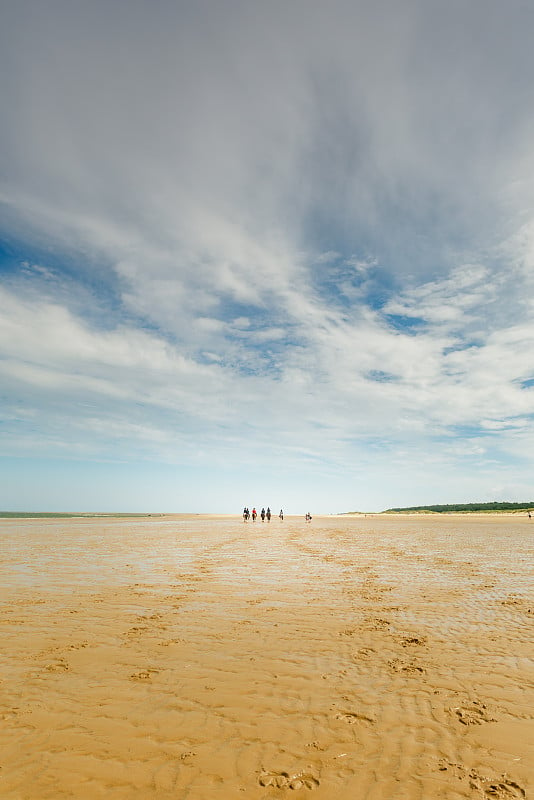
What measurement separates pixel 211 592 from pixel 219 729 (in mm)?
8174

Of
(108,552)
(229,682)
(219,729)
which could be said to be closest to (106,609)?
(229,682)

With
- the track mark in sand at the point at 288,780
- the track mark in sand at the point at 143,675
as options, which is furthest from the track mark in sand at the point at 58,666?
the track mark in sand at the point at 288,780

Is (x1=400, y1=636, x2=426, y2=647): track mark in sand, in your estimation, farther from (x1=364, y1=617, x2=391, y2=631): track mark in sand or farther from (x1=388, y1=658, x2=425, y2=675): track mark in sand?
(x1=388, y1=658, x2=425, y2=675): track mark in sand

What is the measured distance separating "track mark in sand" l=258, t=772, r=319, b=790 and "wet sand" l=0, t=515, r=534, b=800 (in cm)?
2

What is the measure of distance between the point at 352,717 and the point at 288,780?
1.55m

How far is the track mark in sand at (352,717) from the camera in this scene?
548 cm

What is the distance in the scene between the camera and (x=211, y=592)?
1316 centimetres

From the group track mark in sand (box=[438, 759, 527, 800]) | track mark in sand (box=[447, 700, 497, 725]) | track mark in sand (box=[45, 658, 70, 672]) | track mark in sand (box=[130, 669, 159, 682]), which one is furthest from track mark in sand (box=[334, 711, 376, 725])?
track mark in sand (box=[45, 658, 70, 672])

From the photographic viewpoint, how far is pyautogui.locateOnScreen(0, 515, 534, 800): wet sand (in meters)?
4.41

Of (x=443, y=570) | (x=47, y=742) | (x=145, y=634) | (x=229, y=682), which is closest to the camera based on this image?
(x=47, y=742)

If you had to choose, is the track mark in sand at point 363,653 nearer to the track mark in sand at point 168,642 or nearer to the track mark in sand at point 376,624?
the track mark in sand at point 376,624

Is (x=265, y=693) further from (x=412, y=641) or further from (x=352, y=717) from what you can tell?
(x=412, y=641)

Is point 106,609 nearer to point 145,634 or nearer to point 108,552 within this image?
point 145,634

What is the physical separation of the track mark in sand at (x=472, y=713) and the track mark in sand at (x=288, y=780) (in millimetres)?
2406
